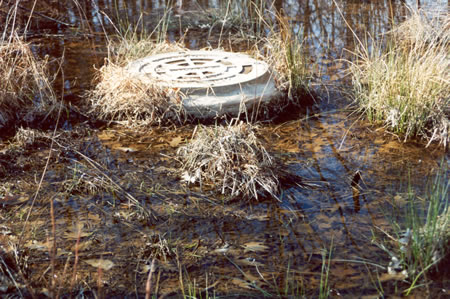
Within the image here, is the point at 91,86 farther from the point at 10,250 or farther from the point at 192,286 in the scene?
the point at 192,286

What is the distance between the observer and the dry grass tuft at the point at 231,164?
3746 millimetres

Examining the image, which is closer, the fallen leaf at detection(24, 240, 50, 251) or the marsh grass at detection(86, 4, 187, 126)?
the fallen leaf at detection(24, 240, 50, 251)

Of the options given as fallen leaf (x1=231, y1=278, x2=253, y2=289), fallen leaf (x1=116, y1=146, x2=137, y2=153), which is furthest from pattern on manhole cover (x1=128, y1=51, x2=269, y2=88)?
fallen leaf (x1=231, y1=278, x2=253, y2=289)

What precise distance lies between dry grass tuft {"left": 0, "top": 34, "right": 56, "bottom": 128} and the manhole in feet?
2.57

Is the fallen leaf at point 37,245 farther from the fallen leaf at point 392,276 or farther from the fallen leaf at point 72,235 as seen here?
the fallen leaf at point 392,276

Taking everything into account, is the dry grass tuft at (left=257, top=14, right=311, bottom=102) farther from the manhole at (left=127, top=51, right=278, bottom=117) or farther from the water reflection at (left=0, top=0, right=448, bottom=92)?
the water reflection at (left=0, top=0, right=448, bottom=92)

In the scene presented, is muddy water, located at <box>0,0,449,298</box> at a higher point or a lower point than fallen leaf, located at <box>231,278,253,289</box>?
higher

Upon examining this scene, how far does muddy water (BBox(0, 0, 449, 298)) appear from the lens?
9.56 feet

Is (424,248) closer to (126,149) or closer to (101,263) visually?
(101,263)

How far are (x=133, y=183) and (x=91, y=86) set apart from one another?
2.13m

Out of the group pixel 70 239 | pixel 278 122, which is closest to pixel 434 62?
pixel 278 122

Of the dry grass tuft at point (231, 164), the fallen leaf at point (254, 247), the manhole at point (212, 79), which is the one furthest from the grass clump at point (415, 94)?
the fallen leaf at point (254, 247)

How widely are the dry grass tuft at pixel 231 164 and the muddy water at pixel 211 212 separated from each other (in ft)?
0.37

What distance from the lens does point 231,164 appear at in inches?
151
